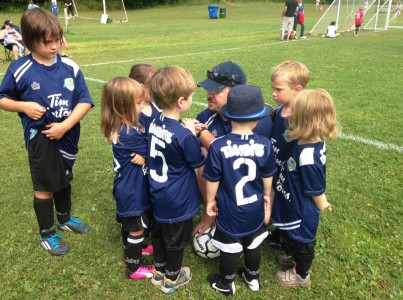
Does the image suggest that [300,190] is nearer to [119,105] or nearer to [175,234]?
[175,234]

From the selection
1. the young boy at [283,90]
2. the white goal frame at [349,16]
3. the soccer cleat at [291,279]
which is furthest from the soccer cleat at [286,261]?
the white goal frame at [349,16]

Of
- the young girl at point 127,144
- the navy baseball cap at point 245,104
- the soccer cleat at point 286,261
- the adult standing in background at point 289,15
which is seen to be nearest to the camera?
the navy baseball cap at point 245,104

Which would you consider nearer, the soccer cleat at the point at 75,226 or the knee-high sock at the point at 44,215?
the knee-high sock at the point at 44,215

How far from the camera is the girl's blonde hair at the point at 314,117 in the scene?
2678 millimetres

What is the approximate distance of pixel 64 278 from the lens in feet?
10.4

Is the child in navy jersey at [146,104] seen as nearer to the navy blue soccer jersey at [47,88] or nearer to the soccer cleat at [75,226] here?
the navy blue soccer jersey at [47,88]

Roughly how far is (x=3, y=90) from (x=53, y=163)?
2.38 feet

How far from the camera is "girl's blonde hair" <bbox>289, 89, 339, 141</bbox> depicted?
8.79 feet

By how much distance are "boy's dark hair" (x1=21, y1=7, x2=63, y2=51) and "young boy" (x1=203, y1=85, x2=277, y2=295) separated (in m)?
1.52

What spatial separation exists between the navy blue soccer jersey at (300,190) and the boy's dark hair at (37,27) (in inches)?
83.8

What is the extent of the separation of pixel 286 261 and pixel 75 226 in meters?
2.15

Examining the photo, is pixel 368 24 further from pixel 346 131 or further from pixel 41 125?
pixel 41 125

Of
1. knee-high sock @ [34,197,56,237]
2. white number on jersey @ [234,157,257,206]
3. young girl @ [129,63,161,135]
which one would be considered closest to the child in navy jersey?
young girl @ [129,63,161,135]

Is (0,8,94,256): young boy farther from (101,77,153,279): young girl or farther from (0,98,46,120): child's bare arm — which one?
(101,77,153,279): young girl
